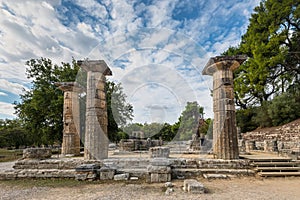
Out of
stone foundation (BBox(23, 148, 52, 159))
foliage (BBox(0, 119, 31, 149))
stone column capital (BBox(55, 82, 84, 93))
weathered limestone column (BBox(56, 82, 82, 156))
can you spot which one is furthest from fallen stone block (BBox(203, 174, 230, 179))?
foliage (BBox(0, 119, 31, 149))

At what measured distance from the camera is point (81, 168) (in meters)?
6.46

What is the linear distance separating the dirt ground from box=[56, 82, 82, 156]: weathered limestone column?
3778mm

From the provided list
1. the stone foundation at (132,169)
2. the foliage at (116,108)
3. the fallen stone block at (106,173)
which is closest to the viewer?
the stone foundation at (132,169)

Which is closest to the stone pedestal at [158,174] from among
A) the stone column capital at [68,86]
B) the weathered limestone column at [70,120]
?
the weathered limestone column at [70,120]

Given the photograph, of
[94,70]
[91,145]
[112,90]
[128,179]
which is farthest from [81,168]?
[112,90]

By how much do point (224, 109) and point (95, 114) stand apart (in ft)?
17.1

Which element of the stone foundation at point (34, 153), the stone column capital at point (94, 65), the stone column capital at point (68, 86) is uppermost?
the stone column capital at point (94, 65)

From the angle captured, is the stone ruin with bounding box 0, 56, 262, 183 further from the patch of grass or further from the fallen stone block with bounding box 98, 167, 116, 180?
the patch of grass

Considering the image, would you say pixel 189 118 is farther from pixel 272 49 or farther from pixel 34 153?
pixel 34 153

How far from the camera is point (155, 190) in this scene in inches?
203

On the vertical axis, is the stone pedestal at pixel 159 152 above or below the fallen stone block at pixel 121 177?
above

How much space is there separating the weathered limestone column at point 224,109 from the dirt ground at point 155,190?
4.48ft

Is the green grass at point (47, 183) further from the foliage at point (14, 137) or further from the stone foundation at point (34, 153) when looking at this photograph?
the foliage at point (14, 137)

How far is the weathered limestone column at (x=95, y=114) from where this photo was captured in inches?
295
